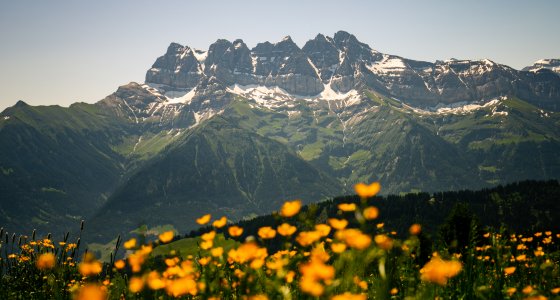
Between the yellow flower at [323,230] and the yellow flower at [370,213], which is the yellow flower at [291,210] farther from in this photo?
the yellow flower at [370,213]

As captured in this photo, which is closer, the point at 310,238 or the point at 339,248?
the point at 339,248

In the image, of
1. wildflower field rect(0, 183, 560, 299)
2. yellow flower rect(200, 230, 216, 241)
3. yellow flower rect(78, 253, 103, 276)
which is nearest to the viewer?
wildflower field rect(0, 183, 560, 299)

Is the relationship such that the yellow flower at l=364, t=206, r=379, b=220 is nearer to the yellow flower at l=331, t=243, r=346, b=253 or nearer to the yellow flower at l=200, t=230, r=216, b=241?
the yellow flower at l=331, t=243, r=346, b=253

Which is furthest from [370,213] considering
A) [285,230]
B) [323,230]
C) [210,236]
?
[210,236]

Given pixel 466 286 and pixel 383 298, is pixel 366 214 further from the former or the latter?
pixel 466 286

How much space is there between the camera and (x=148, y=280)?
3.80m

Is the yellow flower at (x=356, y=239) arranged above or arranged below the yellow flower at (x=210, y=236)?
Result: above

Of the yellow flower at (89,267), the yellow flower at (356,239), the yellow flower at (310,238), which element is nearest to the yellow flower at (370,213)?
the yellow flower at (356,239)

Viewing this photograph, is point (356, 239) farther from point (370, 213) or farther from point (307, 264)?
point (307, 264)

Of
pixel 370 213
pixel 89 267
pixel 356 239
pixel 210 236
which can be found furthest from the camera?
pixel 210 236

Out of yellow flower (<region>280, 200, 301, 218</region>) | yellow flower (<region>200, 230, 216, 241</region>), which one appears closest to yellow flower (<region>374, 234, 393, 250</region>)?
yellow flower (<region>280, 200, 301, 218</region>)

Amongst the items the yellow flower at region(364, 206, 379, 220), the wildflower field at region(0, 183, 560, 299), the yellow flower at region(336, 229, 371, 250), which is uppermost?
the yellow flower at region(364, 206, 379, 220)

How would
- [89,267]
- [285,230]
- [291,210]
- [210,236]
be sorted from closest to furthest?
[89,267]
[291,210]
[285,230]
[210,236]

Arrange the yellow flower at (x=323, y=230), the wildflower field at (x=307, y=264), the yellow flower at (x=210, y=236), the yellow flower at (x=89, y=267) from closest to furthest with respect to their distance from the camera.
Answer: the wildflower field at (x=307, y=264) < the yellow flower at (x=89, y=267) < the yellow flower at (x=323, y=230) < the yellow flower at (x=210, y=236)
